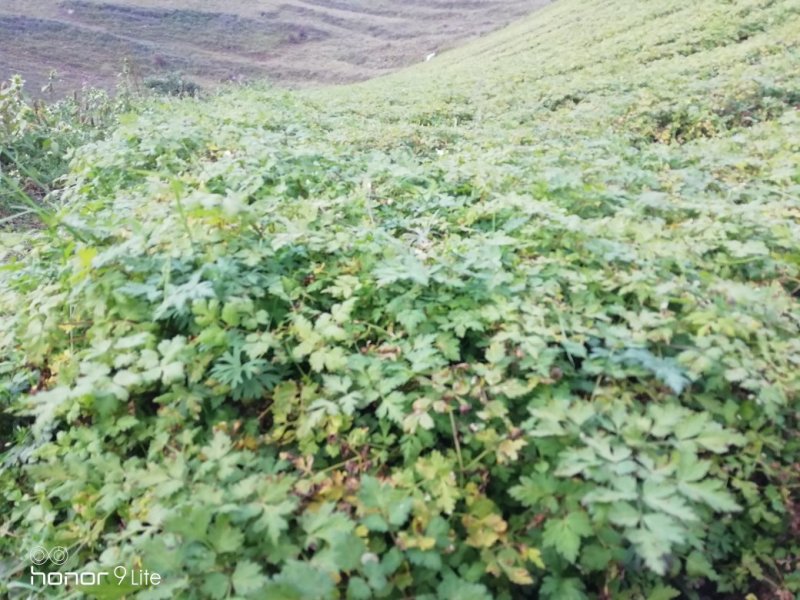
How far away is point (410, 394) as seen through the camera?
179 centimetres

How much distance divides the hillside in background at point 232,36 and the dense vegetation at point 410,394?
18.9 meters

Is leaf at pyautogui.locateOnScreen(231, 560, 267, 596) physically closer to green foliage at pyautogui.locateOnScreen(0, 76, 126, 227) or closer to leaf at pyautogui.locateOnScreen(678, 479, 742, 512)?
leaf at pyautogui.locateOnScreen(678, 479, 742, 512)

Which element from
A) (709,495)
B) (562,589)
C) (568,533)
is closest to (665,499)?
(709,495)

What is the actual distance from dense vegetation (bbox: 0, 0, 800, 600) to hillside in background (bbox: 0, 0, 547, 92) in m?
18.9

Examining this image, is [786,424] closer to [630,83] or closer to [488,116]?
[488,116]

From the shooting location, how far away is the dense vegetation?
4.70 feet

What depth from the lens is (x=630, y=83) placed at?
7008 mm

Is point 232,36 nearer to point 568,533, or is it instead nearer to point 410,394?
point 410,394

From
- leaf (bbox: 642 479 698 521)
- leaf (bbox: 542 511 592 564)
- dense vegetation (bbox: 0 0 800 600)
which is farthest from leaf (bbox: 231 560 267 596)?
leaf (bbox: 642 479 698 521)

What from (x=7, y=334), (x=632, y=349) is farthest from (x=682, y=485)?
(x=7, y=334)

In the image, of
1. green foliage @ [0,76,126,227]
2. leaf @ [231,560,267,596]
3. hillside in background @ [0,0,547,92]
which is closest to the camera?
leaf @ [231,560,267,596]

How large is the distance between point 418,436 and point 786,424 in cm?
126

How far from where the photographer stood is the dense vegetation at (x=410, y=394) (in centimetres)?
143

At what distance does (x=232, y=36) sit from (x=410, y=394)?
29690 millimetres
